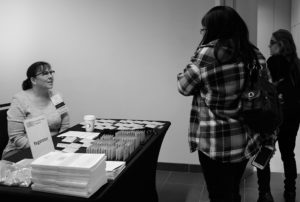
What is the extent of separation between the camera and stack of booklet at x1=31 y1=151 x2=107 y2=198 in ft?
3.95

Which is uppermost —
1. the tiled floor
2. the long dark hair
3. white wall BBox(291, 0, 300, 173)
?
white wall BBox(291, 0, 300, 173)

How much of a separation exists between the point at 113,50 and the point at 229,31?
2151 millimetres

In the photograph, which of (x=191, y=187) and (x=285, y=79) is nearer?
(x=285, y=79)

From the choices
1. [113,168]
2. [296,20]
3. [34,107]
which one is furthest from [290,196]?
[296,20]

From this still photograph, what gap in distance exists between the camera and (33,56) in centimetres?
383

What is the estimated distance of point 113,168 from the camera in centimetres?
146

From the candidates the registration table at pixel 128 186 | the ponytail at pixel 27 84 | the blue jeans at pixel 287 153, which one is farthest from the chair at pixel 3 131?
the blue jeans at pixel 287 153

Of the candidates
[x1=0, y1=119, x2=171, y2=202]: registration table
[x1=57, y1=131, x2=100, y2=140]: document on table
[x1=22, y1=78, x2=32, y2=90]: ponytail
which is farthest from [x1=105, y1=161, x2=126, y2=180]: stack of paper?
[x1=22, y1=78, x2=32, y2=90]: ponytail

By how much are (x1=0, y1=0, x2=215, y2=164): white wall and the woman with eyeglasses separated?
1.06 m

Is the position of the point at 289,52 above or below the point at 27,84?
above

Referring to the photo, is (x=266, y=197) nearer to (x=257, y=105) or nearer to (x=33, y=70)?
(x=257, y=105)

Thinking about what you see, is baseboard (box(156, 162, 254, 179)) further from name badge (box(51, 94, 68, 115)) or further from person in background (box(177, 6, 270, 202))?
person in background (box(177, 6, 270, 202))

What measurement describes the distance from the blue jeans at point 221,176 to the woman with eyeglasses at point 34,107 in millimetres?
1343

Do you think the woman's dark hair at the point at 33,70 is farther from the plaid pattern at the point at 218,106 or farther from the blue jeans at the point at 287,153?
the blue jeans at the point at 287,153
